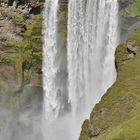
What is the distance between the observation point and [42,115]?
44.3 m

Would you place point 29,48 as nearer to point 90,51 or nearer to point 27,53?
point 27,53

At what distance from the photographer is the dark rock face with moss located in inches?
758

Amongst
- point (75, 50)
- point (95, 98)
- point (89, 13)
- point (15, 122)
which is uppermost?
point (89, 13)

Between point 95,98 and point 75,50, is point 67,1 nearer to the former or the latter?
point 75,50

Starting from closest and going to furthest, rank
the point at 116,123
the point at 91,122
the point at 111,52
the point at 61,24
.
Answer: the point at 116,123 → the point at 91,122 → the point at 111,52 → the point at 61,24

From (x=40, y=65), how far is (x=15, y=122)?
6017 millimetres

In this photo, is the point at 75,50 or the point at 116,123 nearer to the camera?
the point at 116,123

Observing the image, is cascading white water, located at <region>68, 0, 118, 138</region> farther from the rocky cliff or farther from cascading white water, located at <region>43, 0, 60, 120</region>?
the rocky cliff

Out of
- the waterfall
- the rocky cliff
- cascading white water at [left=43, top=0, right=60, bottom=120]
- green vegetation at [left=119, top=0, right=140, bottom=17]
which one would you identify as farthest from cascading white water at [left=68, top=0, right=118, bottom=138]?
the rocky cliff

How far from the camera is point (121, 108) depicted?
23094mm

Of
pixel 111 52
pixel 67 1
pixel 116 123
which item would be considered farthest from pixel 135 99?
pixel 67 1

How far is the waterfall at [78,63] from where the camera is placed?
132 ft

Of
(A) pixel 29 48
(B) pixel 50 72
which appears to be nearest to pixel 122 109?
(B) pixel 50 72

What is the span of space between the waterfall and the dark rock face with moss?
1034cm
